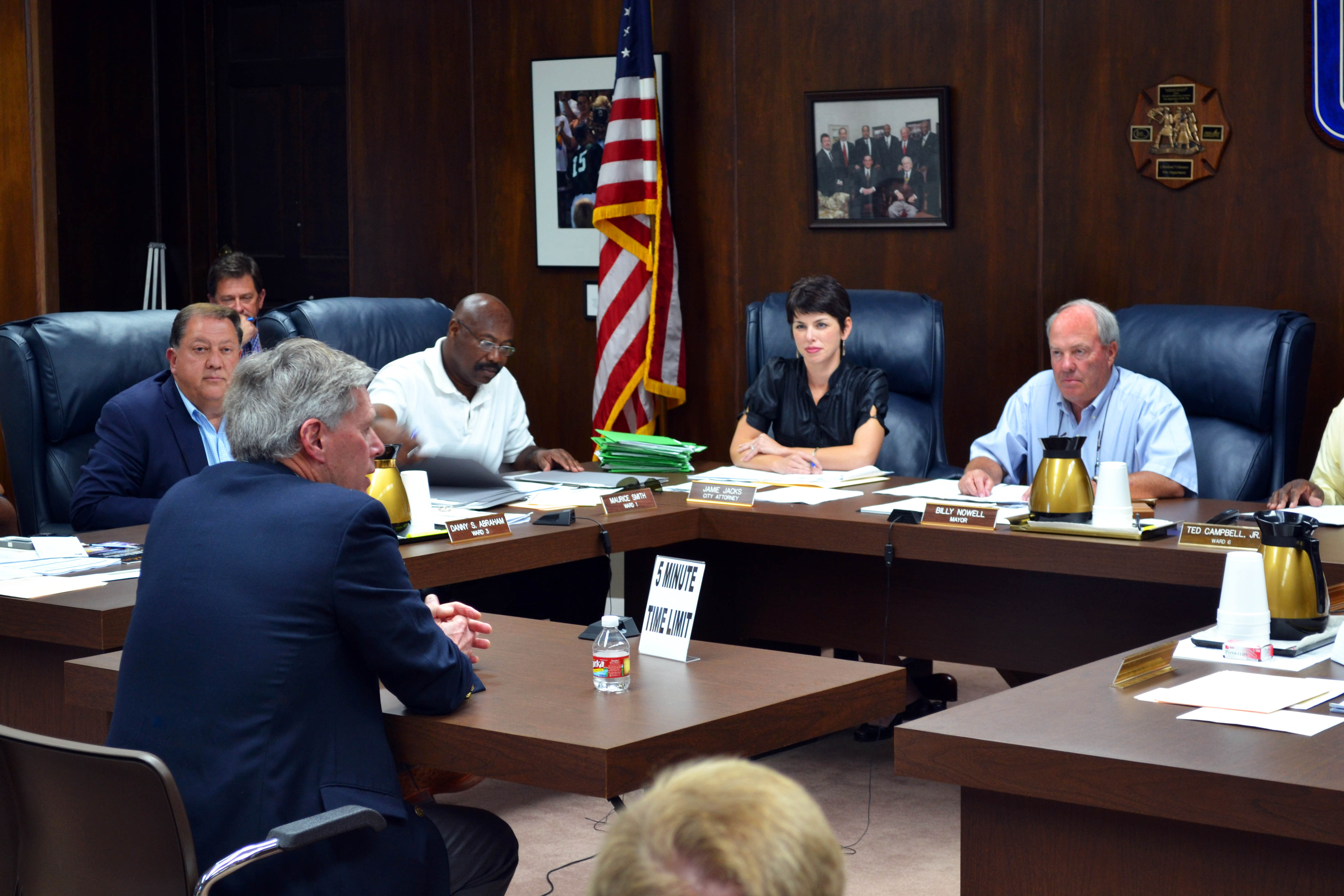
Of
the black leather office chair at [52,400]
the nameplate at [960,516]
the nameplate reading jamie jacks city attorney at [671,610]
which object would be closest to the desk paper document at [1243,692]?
the nameplate reading jamie jacks city attorney at [671,610]

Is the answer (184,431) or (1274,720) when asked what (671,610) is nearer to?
(1274,720)

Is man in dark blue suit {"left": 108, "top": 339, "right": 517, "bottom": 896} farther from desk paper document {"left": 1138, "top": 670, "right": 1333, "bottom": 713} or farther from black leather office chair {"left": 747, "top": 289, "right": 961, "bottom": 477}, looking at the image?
black leather office chair {"left": 747, "top": 289, "right": 961, "bottom": 477}

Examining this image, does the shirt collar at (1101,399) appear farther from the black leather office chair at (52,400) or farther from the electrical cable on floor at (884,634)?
the black leather office chair at (52,400)

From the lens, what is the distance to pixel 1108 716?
6.24ft

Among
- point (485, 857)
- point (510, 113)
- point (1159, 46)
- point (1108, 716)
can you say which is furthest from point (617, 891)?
point (510, 113)

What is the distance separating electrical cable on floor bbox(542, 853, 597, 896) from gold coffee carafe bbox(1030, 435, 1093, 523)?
118 cm

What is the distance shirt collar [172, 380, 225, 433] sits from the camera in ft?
12.1

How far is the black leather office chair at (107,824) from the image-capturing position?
5.74ft

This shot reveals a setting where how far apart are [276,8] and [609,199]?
251cm

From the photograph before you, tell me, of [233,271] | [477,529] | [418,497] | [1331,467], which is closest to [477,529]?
[477,529]

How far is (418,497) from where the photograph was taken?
3.22m

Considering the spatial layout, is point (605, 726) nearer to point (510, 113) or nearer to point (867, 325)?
point (867, 325)

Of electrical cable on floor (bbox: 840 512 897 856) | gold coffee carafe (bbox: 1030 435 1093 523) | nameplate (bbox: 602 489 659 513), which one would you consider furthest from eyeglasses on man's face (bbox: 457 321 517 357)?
gold coffee carafe (bbox: 1030 435 1093 523)

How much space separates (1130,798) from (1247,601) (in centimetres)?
64
